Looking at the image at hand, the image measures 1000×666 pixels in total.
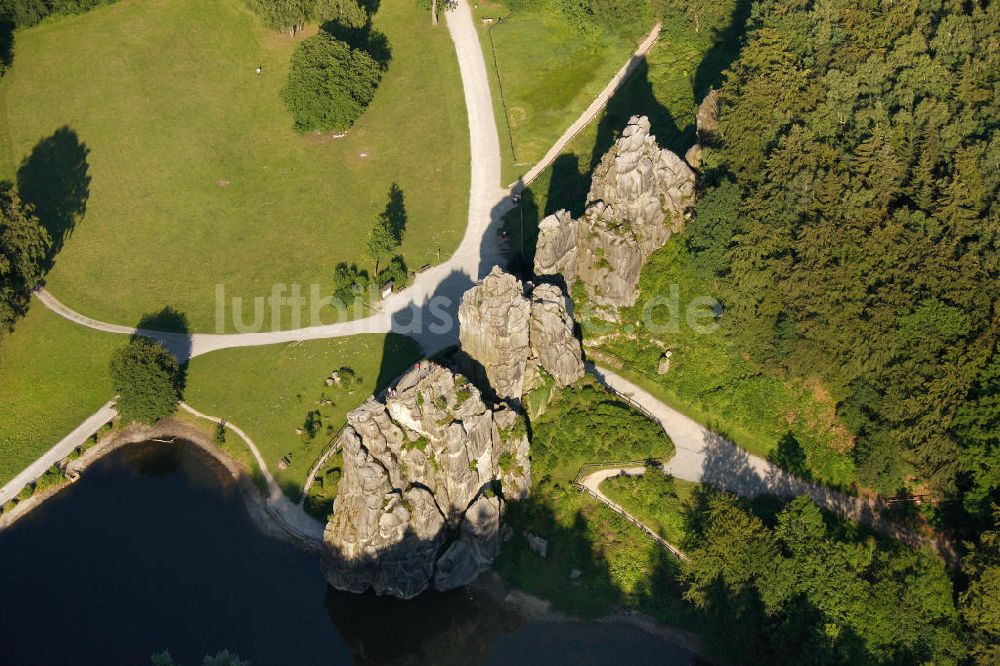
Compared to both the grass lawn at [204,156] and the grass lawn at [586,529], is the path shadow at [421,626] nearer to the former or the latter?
the grass lawn at [586,529]

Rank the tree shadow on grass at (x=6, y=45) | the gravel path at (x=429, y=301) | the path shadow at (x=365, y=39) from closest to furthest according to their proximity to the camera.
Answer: the gravel path at (x=429, y=301)
the path shadow at (x=365, y=39)
the tree shadow on grass at (x=6, y=45)

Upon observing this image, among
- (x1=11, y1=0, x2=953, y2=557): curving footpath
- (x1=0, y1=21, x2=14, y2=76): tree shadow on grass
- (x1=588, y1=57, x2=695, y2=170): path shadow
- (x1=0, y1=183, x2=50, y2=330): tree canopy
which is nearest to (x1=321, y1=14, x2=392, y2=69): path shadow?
(x1=11, y1=0, x2=953, y2=557): curving footpath

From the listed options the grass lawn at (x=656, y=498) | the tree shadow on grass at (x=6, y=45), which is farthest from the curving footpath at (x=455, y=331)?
the tree shadow on grass at (x=6, y=45)

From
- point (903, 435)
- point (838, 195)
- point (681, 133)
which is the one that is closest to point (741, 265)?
point (838, 195)

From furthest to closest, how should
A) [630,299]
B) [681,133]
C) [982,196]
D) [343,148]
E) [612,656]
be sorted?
[343,148] < [681,133] < [630,299] < [982,196] < [612,656]

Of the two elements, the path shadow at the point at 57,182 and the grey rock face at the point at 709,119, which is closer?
the grey rock face at the point at 709,119

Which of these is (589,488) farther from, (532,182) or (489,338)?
(532,182)
